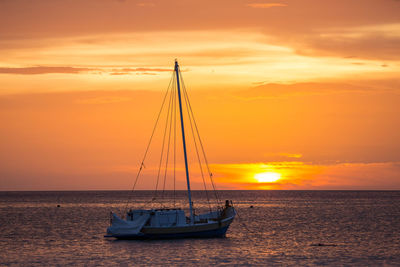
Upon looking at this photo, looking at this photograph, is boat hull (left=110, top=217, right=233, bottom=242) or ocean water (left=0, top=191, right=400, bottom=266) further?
boat hull (left=110, top=217, right=233, bottom=242)

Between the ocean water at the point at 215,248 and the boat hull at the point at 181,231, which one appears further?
the boat hull at the point at 181,231

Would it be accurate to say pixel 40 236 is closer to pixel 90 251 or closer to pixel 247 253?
pixel 90 251

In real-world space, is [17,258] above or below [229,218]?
below

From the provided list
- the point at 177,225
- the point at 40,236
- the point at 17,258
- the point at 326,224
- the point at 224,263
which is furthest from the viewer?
the point at 326,224

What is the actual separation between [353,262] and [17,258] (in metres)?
29.6

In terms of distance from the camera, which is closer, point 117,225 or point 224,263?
point 224,263

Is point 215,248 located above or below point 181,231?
below

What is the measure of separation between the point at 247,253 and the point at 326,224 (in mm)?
43666

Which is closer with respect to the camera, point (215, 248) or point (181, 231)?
point (215, 248)

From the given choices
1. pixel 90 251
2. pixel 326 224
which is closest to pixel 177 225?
pixel 90 251

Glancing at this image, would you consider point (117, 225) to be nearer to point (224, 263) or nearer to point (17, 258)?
point (17, 258)

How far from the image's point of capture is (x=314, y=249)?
203 feet

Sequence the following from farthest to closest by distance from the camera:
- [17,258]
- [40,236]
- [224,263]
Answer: [40,236] < [17,258] < [224,263]

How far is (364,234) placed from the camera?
80.1 meters
